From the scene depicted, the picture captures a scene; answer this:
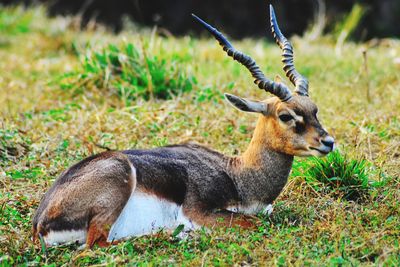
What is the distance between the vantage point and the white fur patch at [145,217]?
4488mm

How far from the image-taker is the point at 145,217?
15.0ft

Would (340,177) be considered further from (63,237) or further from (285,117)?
(63,237)

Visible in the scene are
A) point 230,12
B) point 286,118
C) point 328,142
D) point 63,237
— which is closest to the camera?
point 63,237

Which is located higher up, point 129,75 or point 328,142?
point 328,142

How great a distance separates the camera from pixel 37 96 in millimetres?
8305

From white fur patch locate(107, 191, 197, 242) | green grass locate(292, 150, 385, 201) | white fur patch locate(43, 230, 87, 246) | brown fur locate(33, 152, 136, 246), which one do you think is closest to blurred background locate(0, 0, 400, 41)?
green grass locate(292, 150, 385, 201)

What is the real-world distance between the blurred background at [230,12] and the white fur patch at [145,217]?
472 inches

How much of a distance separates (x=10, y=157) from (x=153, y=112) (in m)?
1.53

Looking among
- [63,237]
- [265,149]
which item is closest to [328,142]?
[265,149]

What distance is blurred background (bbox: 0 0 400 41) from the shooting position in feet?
53.4

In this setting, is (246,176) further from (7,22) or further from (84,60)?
(7,22)

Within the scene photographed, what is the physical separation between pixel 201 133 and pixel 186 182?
186 cm

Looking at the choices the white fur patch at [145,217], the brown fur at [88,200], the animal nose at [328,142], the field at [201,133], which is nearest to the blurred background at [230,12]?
the field at [201,133]

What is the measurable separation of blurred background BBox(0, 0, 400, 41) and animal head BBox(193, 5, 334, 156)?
453 inches
